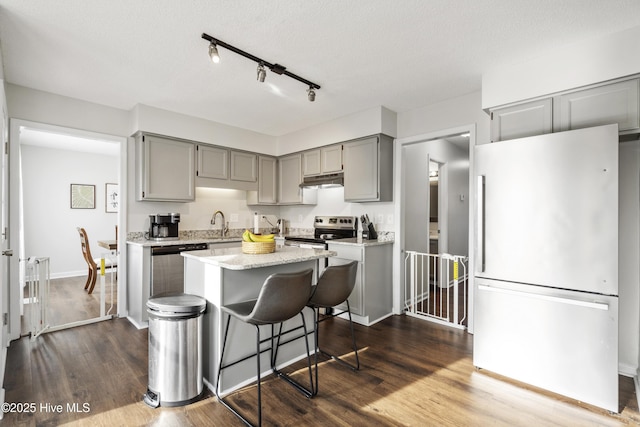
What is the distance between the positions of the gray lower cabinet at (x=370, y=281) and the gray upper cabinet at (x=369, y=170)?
25.9 inches

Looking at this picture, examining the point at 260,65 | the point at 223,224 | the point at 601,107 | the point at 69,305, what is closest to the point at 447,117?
the point at 601,107

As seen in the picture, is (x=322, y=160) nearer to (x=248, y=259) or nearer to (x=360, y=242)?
(x=360, y=242)

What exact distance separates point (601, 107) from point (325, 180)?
287cm

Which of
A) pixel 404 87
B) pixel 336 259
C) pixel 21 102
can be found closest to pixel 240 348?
pixel 336 259

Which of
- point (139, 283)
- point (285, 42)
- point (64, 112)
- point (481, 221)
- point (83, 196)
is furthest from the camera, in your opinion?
point (83, 196)

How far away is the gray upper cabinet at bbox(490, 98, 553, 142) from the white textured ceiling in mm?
406

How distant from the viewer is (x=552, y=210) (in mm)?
2225

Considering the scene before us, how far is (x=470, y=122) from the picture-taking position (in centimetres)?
338

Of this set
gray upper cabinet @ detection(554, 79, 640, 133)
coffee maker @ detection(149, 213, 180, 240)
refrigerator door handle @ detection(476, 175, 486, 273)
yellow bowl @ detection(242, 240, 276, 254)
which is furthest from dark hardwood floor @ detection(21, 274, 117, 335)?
gray upper cabinet @ detection(554, 79, 640, 133)

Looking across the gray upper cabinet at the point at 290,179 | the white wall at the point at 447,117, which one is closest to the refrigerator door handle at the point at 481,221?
the white wall at the point at 447,117

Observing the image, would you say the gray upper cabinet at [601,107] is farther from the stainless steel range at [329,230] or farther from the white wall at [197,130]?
the white wall at [197,130]

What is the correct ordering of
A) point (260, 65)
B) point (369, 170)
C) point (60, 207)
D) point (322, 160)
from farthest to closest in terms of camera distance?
1. point (60, 207)
2. point (322, 160)
3. point (369, 170)
4. point (260, 65)

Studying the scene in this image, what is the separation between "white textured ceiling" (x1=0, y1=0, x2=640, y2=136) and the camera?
1.99 metres

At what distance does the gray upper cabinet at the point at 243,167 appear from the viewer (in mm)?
4625
